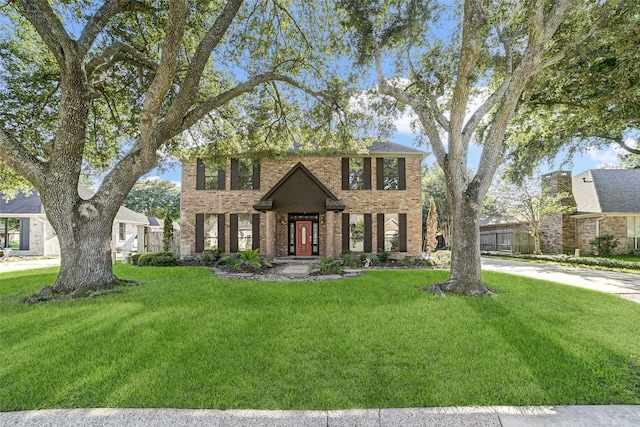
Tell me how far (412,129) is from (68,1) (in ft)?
37.2

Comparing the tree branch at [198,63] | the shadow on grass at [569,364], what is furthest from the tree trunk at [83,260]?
the shadow on grass at [569,364]

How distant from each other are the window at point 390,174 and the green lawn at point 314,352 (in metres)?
10.0

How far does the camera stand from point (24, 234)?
70.6 feet

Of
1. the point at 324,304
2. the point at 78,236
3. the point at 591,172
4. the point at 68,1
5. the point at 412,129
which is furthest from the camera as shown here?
the point at 591,172

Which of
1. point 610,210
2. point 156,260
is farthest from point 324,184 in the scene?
point 610,210

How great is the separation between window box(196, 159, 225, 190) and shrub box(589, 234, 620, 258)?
22.7 metres

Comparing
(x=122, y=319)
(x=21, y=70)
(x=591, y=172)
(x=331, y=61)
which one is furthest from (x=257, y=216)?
(x=591, y=172)

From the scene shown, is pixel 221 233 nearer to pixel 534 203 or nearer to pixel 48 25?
pixel 48 25

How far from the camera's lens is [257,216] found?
16312mm

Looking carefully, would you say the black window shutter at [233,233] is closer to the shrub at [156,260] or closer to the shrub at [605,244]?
the shrub at [156,260]

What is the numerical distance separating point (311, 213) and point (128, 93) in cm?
923

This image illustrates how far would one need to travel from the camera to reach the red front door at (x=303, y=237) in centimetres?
1639

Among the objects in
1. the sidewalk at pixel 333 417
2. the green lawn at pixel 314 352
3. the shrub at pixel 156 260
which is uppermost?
the shrub at pixel 156 260

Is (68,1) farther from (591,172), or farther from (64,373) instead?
(591,172)
